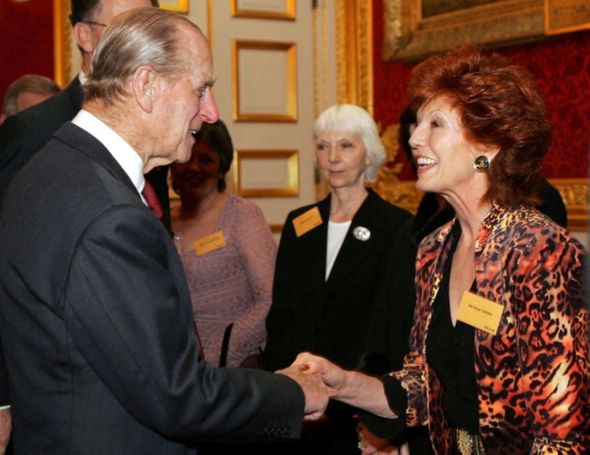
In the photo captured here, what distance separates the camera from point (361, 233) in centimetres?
398

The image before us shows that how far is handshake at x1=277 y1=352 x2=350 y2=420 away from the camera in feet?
7.36

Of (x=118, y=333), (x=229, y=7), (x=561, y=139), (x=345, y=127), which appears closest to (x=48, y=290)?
(x=118, y=333)

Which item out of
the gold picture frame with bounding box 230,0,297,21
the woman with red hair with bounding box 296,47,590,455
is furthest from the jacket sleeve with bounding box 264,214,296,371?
the gold picture frame with bounding box 230,0,297,21

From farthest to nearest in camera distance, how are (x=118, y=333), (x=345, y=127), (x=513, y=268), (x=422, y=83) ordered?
(x=345, y=127) < (x=422, y=83) < (x=513, y=268) < (x=118, y=333)

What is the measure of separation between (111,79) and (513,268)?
1.12 metres

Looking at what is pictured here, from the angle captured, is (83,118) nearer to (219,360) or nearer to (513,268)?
(513,268)

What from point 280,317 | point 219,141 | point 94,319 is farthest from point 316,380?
point 219,141

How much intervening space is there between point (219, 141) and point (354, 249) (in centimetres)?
90

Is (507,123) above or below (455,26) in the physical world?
below

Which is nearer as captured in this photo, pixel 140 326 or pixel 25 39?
pixel 140 326

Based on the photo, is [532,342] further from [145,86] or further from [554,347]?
[145,86]

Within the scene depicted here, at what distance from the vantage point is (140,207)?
1.85m

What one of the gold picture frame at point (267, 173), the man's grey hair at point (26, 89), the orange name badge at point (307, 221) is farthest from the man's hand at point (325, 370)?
the gold picture frame at point (267, 173)

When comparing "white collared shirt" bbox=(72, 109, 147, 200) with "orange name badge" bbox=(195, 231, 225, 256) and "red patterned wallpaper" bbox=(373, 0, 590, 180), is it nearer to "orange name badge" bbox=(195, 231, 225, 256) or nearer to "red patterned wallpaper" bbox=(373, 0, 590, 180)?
"orange name badge" bbox=(195, 231, 225, 256)
